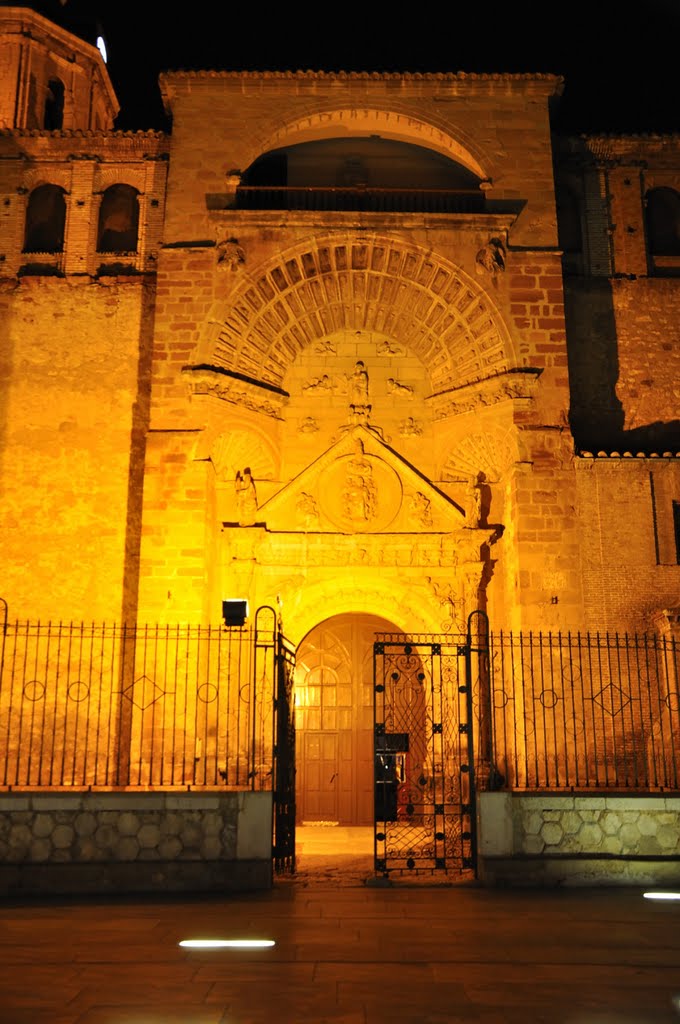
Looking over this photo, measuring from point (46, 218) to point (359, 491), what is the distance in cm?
741

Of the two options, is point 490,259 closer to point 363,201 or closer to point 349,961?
point 363,201

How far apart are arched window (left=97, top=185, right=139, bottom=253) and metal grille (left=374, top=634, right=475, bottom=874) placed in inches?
315

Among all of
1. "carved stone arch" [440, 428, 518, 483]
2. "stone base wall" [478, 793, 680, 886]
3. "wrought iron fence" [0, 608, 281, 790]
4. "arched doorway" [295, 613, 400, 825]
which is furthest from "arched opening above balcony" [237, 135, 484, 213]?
"stone base wall" [478, 793, 680, 886]

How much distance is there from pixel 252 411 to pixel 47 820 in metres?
7.59

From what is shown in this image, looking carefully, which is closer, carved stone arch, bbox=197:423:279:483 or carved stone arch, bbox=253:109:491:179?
carved stone arch, bbox=197:423:279:483

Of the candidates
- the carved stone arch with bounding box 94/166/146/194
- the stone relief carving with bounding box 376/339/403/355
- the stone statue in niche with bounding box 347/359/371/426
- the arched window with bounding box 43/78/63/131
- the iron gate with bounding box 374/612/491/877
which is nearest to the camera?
the iron gate with bounding box 374/612/491/877

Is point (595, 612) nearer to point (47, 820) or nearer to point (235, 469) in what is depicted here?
point (235, 469)

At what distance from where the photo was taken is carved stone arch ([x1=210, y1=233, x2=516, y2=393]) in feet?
48.6

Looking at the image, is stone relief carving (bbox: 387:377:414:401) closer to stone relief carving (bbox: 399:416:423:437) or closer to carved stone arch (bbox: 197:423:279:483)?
stone relief carving (bbox: 399:416:423:437)

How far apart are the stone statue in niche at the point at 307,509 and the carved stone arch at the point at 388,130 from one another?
5.57 metres

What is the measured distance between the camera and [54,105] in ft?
67.4

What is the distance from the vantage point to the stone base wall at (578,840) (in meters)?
9.28

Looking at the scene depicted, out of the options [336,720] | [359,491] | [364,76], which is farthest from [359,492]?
[364,76]

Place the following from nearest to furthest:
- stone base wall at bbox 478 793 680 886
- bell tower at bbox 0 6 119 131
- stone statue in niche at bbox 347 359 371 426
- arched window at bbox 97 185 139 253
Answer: stone base wall at bbox 478 793 680 886
stone statue in niche at bbox 347 359 371 426
arched window at bbox 97 185 139 253
bell tower at bbox 0 6 119 131
